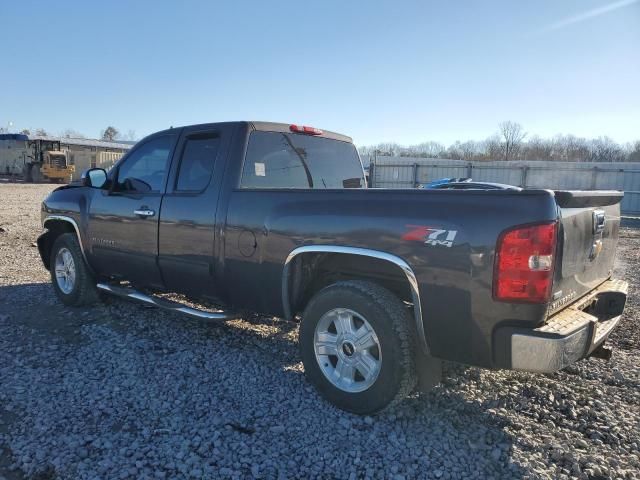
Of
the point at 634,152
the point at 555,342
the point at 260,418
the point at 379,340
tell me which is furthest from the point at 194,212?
the point at 634,152

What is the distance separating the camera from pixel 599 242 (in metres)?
3.48

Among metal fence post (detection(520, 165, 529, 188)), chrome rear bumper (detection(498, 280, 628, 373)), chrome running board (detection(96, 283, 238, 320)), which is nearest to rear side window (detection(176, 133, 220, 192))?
chrome running board (detection(96, 283, 238, 320))

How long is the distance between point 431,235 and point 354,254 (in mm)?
600

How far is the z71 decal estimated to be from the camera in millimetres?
2918

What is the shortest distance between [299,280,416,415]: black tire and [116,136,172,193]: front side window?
7.38ft

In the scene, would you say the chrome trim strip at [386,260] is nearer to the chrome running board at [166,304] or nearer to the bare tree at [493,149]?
the chrome running board at [166,304]

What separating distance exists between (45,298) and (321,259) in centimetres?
432

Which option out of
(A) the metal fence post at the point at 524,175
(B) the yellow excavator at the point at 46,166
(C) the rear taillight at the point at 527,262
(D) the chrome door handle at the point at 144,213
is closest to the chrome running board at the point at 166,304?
(D) the chrome door handle at the point at 144,213

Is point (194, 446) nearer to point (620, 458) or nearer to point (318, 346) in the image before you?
point (318, 346)

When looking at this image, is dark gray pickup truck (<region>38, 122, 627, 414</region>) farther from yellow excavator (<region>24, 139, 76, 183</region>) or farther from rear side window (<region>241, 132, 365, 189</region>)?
yellow excavator (<region>24, 139, 76, 183</region>)

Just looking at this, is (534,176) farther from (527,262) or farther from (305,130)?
(527,262)

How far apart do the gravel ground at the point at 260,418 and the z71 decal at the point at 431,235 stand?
1.24 m

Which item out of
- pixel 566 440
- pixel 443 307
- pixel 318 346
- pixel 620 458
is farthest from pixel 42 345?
pixel 620 458

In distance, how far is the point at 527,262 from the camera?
2725 mm
